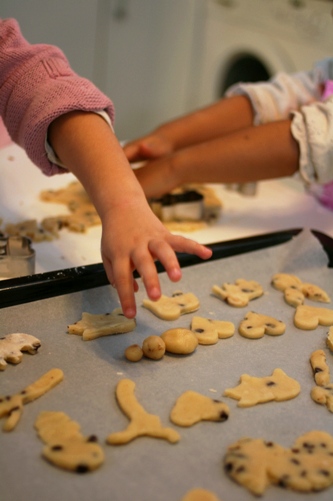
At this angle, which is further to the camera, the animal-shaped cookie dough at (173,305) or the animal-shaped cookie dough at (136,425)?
Answer: the animal-shaped cookie dough at (173,305)

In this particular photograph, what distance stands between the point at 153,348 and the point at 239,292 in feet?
0.60

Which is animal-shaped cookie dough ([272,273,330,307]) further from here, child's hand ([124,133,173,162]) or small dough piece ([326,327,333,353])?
child's hand ([124,133,173,162])

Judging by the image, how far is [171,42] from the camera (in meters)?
2.01

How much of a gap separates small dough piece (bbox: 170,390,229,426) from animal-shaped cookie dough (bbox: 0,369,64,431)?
0.11 metres

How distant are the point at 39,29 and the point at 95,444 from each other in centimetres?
147


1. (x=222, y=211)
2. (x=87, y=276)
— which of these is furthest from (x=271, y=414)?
(x=222, y=211)

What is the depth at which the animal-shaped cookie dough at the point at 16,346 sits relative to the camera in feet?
1.87

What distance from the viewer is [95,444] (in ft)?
1.58

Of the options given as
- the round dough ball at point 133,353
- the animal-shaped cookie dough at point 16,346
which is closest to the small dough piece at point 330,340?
the round dough ball at point 133,353

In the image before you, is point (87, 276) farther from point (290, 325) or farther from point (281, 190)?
point (281, 190)

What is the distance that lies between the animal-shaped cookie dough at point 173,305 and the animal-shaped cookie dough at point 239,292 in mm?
36

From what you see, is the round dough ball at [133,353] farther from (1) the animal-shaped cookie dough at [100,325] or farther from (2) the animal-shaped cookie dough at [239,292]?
(2) the animal-shaped cookie dough at [239,292]

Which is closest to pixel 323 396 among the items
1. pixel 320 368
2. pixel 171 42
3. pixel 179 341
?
pixel 320 368

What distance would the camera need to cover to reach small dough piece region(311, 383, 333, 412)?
1.84 ft
